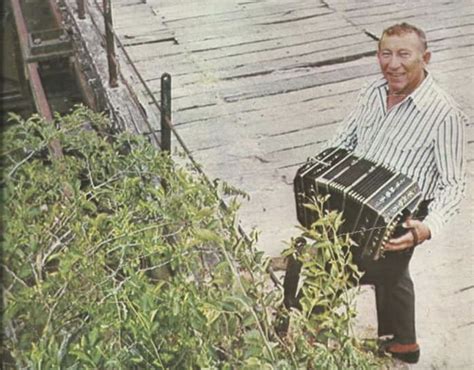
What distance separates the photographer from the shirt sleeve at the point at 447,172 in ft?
6.95

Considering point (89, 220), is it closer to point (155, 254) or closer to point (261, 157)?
point (155, 254)

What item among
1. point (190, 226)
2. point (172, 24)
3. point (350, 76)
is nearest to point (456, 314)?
point (190, 226)

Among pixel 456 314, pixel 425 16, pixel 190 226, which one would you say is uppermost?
pixel 190 226

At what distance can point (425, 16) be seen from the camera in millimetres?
3996

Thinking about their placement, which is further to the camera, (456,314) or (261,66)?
(261,66)

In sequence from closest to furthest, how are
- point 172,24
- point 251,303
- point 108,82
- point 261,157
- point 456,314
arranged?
point 251,303, point 456,314, point 261,157, point 108,82, point 172,24

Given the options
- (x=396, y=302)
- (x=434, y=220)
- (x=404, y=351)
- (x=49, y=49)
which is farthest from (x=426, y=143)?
(x=49, y=49)

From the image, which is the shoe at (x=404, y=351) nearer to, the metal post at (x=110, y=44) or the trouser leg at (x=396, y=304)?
the trouser leg at (x=396, y=304)

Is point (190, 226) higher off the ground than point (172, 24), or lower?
higher

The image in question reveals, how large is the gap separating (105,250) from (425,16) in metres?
2.61

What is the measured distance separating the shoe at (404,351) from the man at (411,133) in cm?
25

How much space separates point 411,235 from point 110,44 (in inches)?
80.9


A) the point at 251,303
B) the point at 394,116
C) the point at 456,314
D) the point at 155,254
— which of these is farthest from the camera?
the point at 456,314

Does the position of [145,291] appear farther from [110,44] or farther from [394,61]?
[110,44]
